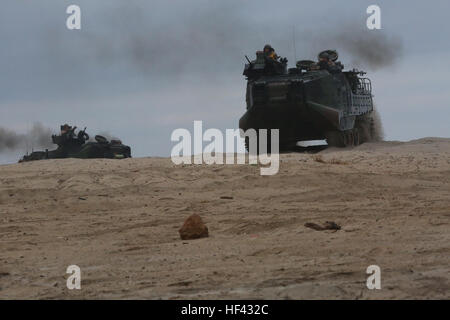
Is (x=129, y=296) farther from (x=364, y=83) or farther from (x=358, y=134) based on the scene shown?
(x=364, y=83)

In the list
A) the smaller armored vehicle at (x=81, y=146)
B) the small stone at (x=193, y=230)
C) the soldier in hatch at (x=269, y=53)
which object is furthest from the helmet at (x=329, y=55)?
the small stone at (x=193, y=230)

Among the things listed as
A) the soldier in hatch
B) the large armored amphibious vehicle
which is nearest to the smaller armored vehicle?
the large armored amphibious vehicle

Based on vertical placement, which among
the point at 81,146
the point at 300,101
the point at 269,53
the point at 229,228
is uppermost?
the point at 269,53

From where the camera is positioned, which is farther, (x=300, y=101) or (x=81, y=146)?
(x=81, y=146)

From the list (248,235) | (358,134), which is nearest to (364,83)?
(358,134)

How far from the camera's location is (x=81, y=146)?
2453 centimetres

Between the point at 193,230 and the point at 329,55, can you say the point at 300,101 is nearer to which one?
the point at 329,55

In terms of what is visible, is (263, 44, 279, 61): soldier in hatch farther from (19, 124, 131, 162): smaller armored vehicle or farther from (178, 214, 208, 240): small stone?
(178, 214, 208, 240): small stone

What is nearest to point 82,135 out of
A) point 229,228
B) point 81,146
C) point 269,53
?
point 81,146

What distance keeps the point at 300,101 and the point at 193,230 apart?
11.9m

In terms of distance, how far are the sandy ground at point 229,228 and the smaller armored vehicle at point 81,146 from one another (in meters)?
8.05

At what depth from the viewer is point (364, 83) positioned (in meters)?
25.4

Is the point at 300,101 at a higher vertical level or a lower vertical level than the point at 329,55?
lower
